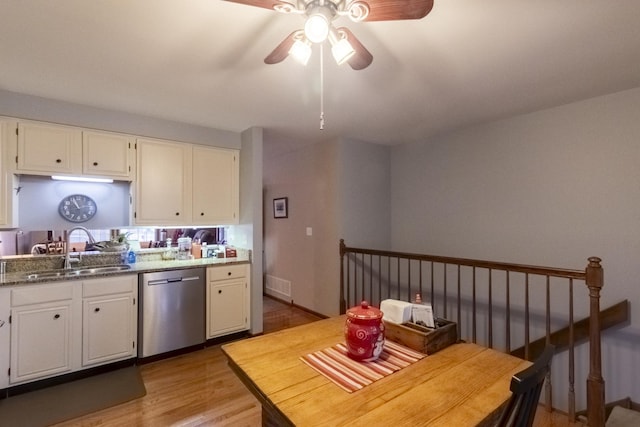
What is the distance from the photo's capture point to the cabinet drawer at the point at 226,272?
3096 millimetres

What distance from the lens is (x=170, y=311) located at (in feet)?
9.38

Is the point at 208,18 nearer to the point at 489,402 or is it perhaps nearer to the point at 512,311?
the point at 489,402

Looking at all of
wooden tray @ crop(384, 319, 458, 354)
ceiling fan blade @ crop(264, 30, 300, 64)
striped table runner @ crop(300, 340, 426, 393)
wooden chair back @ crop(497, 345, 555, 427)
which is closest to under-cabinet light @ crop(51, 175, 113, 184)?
ceiling fan blade @ crop(264, 30, 300, 64)

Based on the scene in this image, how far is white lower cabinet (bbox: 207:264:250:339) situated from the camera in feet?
10.2

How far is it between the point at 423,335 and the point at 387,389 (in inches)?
13.6

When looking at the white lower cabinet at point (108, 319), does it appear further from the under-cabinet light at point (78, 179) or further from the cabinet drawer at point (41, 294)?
the under-cabinet light at point (78, 179)

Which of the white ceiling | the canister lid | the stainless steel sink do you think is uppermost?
the white ceiling

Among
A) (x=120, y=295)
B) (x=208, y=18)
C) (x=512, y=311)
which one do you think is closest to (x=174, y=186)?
(x=120, y=295)

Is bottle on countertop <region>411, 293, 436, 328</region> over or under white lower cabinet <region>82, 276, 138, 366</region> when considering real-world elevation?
over

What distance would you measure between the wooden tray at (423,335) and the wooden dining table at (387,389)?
0.12ft

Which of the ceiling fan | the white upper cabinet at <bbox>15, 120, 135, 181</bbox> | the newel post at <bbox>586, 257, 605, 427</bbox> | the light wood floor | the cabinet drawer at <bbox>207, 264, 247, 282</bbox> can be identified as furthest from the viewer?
the cabinet drawer at <bbox>207, 264, 247, 282</bbox>

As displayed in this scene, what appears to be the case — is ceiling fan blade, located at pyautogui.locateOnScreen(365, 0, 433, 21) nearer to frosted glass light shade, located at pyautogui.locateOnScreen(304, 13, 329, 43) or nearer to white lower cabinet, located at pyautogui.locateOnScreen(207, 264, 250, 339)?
frosted glass light shade, located at pyautogui.locateOnScreen(304, 13, 329, 43)

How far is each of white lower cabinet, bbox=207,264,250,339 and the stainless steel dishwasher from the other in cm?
8

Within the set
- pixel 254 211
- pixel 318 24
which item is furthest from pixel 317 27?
pixel 254 211
